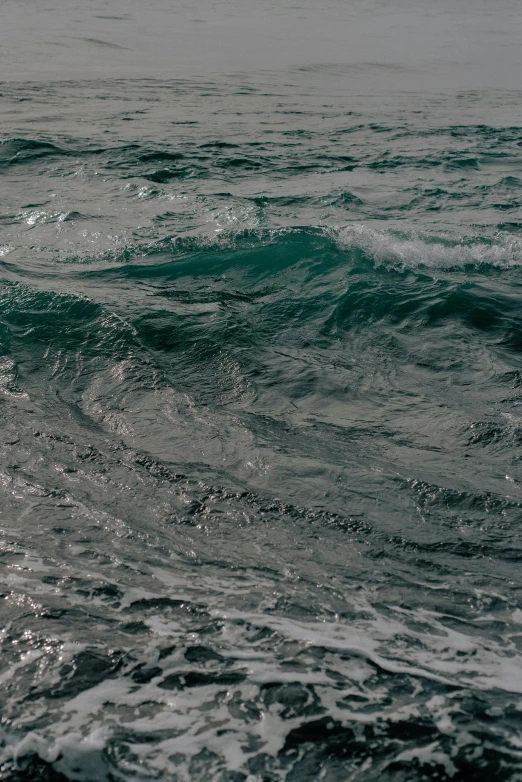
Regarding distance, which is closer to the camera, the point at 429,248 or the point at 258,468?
the point at 258,468

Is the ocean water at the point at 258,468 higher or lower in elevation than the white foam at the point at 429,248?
lower

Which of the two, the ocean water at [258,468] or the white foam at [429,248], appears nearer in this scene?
the ocean water at [258,468]

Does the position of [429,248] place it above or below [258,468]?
Answer: above

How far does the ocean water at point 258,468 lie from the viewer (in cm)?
275

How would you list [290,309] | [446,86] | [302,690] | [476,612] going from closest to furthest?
[302,690] < [476,612] < [290,309] < [446,86]

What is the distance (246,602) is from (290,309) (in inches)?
185

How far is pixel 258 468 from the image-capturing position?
4.67 m

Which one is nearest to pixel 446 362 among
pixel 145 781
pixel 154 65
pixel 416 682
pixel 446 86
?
pixel 416 682

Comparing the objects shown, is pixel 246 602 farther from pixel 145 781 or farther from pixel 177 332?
pixel 177 332

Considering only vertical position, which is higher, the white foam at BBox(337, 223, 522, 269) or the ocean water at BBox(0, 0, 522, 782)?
the white foam at BBox(337, 223, 522, 269)

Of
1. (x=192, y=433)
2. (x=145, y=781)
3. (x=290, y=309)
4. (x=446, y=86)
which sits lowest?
(x=145, y=781)

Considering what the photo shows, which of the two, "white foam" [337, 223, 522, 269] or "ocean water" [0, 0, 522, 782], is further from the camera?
"white foam" [337, 223, 522, 269]

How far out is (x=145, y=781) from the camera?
8.27ft

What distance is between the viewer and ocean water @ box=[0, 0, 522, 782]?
275 centimetres
